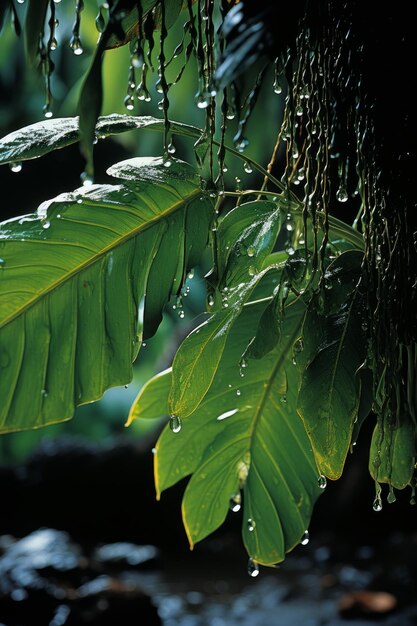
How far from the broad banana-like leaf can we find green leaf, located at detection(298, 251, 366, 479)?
0.45ft

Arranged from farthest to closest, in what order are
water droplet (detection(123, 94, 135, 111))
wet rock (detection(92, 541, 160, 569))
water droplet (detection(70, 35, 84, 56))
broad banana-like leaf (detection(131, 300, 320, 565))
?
wet rock (detection(92, 541, 160, 569))
broad banana-like leaf (detection(131, 300, 320, 565))
water droplet (detection(123, 94, 135, 111))
water droplet (detection(70, 35, 84, 56))

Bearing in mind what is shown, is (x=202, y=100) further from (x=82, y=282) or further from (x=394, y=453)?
(x=394, y=453)

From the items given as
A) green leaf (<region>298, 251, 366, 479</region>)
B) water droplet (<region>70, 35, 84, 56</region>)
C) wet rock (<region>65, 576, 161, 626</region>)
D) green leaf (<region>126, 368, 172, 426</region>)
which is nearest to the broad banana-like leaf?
green leaf (<region>126, 368, 172, 426</region>)

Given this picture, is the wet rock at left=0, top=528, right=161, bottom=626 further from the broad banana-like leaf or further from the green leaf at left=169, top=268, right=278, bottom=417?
the green leaf at left=169, top=268, right=278, bottom=417

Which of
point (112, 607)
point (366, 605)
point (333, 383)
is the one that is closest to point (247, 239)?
point (333, 383)

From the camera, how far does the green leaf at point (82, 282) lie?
0.79 m

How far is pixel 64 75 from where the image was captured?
492cm

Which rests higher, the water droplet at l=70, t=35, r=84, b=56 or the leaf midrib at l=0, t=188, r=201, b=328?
the water droplet at l=70, t=35, r=84, b=56

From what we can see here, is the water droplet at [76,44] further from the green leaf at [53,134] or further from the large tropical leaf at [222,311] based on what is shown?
the large tropical leaf at [222,311]

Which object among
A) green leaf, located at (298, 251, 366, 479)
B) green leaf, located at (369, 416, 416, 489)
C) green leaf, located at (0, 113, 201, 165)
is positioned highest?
green leaf, located at (0, 113, 201, 165)

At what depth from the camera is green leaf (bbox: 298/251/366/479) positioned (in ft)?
2.79

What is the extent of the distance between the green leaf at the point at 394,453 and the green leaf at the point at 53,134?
16.0 inches

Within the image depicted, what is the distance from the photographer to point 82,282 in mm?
841

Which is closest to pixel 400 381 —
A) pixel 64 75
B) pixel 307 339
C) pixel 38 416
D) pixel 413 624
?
pixel 307 339
